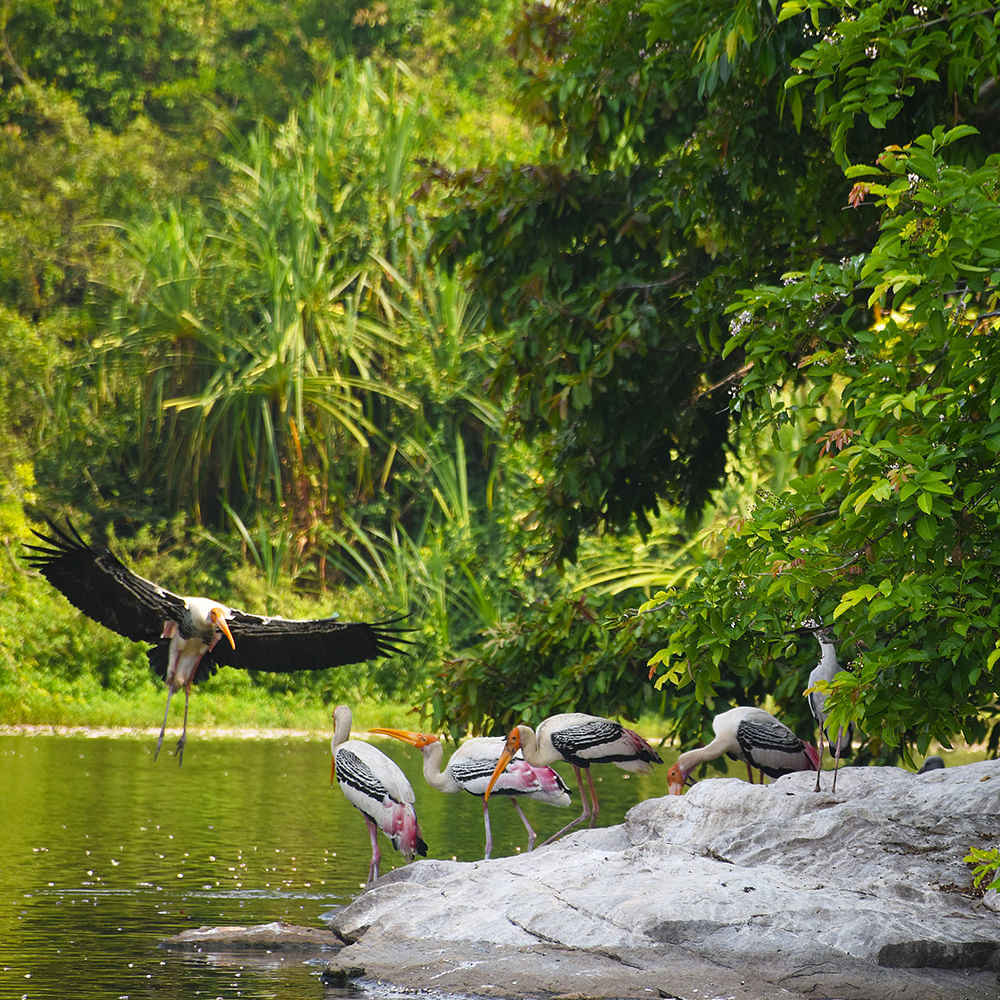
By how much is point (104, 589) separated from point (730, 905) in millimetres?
3933

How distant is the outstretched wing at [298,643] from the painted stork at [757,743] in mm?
1864

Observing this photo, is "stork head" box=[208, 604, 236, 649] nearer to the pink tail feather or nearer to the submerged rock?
the pink tail feather

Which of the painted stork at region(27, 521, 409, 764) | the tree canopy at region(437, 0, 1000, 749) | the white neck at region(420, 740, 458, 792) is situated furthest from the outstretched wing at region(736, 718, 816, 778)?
the painted stork at region(27, 521, 409, 764)

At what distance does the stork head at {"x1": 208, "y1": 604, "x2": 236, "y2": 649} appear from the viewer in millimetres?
8070

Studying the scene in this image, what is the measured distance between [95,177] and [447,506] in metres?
8.98

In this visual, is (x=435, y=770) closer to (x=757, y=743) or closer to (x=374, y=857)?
(x=374, y=857)

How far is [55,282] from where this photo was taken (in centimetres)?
2664

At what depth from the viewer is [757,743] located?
8.16 metres

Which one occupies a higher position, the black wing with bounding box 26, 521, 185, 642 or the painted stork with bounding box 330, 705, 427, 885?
the black wing with bounding box 26, 521, 185, 642

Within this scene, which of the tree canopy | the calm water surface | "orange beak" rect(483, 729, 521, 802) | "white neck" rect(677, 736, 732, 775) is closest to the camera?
the tree canopy

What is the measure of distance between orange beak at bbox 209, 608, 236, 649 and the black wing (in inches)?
9.3

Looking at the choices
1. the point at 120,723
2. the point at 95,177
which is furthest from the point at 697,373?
the point at 95,177

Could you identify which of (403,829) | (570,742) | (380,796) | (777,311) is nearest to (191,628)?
(380,796)

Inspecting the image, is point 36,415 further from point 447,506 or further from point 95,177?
point 447,506
